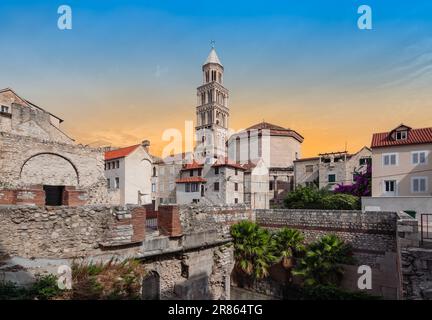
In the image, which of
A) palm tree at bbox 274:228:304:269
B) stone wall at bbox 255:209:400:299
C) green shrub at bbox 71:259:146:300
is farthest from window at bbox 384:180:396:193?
green shrub at bbox 71:259:146:300

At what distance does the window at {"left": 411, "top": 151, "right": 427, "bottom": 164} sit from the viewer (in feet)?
83.8

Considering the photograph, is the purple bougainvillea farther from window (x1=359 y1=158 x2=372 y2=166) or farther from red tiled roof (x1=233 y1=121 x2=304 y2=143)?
red tiled roof (x1=233 y1=121 x2=304 y2=143)

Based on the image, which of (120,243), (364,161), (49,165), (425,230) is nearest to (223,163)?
(364,161)

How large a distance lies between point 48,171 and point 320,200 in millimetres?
24555

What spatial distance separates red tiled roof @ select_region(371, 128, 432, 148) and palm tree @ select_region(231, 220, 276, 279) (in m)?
18.4

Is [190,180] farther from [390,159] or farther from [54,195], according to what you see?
[390,159]

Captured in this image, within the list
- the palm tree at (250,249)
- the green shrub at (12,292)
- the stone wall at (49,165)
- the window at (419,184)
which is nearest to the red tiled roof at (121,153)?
the stone wall at (49,165)

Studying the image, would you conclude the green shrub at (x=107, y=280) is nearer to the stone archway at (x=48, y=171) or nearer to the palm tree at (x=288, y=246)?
the stone archway at (x=48, y=171)

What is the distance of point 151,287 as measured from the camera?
Answer: 1058 centimetres

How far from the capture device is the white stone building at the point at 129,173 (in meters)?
34.9

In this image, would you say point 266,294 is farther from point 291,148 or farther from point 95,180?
point 291,148

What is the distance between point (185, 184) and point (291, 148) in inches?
905

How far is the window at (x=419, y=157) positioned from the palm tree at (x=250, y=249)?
1877 cm

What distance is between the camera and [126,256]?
911 cm
